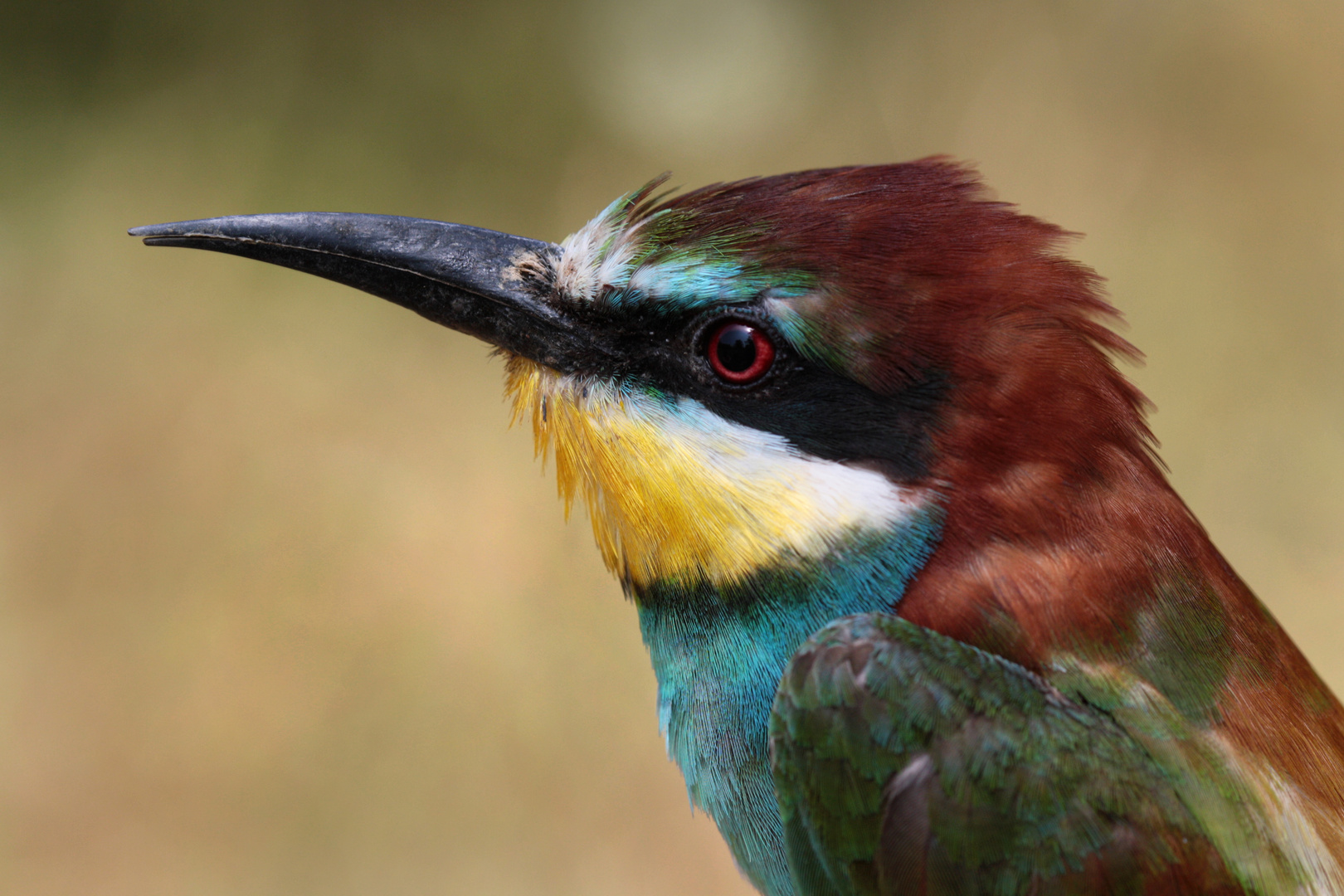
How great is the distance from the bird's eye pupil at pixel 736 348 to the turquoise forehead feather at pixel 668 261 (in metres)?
0.03

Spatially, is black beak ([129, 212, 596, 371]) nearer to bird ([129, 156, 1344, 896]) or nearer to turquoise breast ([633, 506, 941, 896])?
bird ([129, 156, 1344, 896])

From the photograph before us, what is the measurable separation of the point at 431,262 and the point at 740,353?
452 mm

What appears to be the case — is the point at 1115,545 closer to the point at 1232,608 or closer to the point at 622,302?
the point at 1232,608

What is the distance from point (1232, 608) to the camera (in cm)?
129

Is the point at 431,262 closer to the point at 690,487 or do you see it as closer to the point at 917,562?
the point at 690,487

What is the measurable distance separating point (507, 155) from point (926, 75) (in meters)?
1.59

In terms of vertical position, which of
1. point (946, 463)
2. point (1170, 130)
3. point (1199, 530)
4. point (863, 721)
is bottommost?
point (863, 721)

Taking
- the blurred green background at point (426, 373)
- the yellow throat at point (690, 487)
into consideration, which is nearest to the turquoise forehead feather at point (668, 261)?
the yellow throat at point (690, 487)

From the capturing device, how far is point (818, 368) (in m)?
1.23

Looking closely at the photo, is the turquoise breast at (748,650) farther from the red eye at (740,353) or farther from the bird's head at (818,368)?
the red eye at (740,353)

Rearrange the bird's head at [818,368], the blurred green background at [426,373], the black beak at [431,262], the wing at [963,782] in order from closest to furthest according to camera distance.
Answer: the wing at [963,782], the bird's head at [818,368], the black beak at [431,262], the blurred green background at [426,373]

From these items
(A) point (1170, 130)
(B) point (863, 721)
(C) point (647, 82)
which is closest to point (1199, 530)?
(B) point (863, 721)

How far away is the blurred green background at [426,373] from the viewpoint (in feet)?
10.7

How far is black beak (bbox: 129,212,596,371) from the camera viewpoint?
1.42 m
